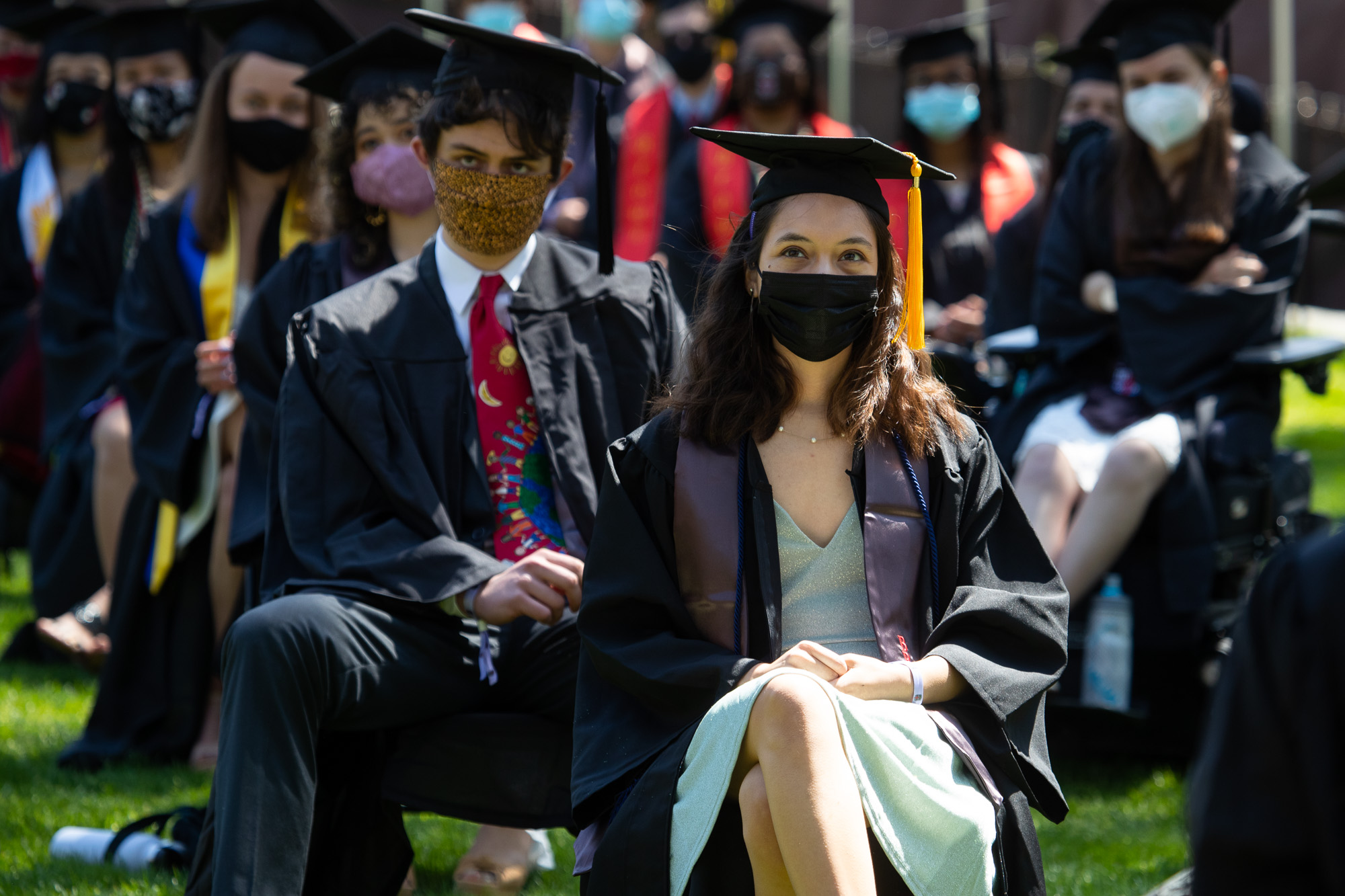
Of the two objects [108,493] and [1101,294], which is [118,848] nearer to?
[108,493]

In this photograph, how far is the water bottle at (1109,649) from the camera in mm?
4863

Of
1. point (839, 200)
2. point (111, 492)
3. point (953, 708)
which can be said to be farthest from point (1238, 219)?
point (111, 492)

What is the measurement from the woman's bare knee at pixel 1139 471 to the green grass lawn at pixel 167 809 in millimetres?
939

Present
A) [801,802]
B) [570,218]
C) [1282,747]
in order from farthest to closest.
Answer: [570,218], [801,802], [1282,747]

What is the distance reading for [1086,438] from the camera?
16.7 feet

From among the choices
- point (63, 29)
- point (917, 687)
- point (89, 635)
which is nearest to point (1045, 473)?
point (917, 687)

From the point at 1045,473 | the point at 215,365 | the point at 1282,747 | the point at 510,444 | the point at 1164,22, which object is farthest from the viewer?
the point at 1164,22

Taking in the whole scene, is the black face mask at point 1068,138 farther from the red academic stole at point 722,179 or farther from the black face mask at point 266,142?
the black face mask at point 266,142

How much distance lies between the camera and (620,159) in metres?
8.52

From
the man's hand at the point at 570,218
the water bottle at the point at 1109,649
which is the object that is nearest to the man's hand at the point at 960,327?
the water bottle at the point at 1109,649

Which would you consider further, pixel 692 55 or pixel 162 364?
pixel 692 55

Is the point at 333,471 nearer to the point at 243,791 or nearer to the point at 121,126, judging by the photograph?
the point at 243,791

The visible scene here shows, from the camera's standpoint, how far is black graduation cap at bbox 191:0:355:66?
16.9ft

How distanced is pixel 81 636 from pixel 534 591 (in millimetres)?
3117
